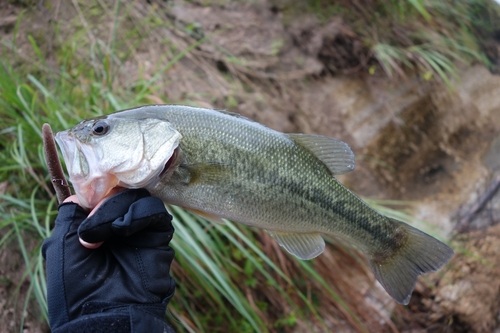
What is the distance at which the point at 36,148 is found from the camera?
2.44 meters

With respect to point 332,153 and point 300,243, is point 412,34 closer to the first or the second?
point 332,153

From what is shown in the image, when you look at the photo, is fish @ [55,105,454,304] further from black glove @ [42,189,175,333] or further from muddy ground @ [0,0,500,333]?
muddy ground @ [0,0,500,333]

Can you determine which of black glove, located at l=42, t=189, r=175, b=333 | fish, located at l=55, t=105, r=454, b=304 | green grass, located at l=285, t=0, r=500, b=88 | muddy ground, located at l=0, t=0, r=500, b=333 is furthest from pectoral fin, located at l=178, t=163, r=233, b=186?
green grass, located at l=285, t=0, r=500, b=88

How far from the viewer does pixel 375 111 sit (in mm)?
4445

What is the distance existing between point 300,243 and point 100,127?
94 cm

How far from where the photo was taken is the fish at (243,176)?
1469 mm

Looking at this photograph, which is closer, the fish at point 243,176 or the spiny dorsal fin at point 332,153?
the fish at point 243,176

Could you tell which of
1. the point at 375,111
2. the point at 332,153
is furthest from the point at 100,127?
the point at 375,111

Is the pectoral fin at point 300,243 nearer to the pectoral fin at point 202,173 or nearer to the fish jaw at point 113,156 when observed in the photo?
the pectoral fin at point 202,173

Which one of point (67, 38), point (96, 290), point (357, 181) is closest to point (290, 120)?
point (357, 181)

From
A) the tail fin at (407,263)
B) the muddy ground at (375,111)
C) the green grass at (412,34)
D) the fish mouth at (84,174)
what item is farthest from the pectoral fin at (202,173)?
the green grass at (412,34)

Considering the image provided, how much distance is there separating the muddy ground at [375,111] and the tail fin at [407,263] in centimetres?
164

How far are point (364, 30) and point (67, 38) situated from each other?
10.3 ft

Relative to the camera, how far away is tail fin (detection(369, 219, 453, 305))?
1798mm
